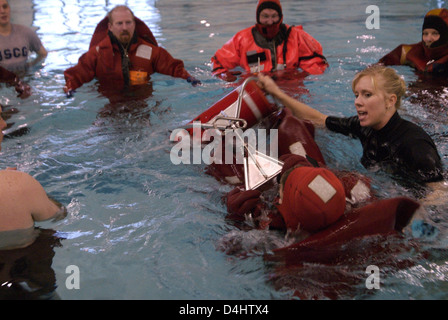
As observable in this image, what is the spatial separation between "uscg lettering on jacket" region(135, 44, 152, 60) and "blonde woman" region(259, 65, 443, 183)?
2.94 metres

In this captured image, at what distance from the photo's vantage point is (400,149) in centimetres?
279

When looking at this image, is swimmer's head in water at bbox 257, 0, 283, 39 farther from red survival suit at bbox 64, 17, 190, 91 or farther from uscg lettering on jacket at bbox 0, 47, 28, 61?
uscg lettering on jacket at bbox 0, 47, 28, 61

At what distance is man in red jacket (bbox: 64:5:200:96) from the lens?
497 cm

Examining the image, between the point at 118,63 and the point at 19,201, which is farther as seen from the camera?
the point at 118,63

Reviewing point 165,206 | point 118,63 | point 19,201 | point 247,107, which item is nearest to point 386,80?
point 247,107

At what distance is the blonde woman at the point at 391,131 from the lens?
→ 2666 millimetres

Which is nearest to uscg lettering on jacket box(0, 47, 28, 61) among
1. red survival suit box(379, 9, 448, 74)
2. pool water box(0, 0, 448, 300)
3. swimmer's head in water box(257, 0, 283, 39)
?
pool water box(0, 0, 448, 300)

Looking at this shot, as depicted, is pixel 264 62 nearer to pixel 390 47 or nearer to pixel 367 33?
pixel 390 47

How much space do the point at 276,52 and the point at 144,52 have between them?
1670 mm

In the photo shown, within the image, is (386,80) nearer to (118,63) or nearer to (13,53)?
(118,63)

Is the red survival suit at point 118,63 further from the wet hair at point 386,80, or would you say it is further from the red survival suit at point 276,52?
the wet hair at point 386,80

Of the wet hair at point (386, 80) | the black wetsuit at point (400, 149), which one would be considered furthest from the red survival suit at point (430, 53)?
the wet hair at point (386, 80)
